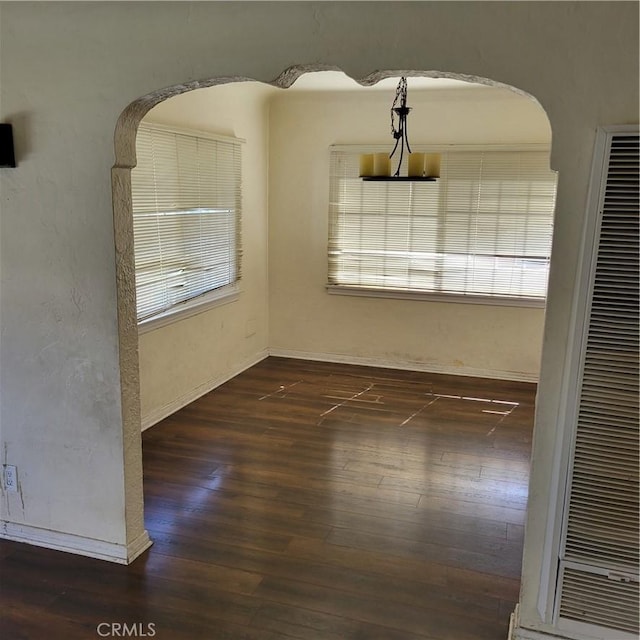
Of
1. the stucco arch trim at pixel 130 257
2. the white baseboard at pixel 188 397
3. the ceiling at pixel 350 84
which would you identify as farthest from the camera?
the ceiling at pixel 350 84

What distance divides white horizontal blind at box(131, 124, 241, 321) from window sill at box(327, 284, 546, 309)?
1.11 metres

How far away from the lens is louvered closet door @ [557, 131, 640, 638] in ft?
6.35

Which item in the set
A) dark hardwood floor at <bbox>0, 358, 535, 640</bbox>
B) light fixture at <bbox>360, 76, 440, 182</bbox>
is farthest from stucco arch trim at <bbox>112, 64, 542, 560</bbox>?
light fixture at <bbox>360, 76, 440, 182</bbox>

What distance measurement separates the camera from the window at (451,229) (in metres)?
5.37

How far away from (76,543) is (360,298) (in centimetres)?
372

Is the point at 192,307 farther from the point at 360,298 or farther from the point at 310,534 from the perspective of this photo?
the point at 310,534

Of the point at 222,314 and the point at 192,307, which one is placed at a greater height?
the point at 192,307

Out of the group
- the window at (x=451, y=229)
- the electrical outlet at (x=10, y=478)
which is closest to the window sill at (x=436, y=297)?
the window at (x=451, y=229)

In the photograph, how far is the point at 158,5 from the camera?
226 cm

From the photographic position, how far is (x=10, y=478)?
287 centimetres

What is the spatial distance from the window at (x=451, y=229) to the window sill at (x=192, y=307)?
110 centimetres

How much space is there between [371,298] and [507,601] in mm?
3661

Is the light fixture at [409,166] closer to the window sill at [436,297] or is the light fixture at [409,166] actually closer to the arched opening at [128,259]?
the window sill at [436,297]

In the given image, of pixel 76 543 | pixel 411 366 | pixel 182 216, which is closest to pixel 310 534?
pixel 76 543
